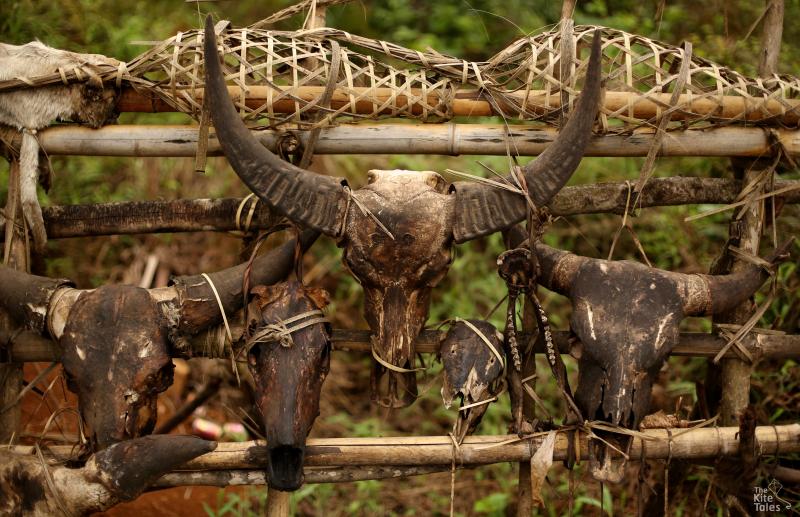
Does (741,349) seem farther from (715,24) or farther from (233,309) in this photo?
(715,24)

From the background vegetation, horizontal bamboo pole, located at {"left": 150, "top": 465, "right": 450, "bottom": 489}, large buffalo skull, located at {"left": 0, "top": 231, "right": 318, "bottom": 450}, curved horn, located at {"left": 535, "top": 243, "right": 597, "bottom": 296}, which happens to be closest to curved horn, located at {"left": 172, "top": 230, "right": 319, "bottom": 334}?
large buffalo skull, located at {"left": 0, "top": 231, "right": 318, "bottom": 450}

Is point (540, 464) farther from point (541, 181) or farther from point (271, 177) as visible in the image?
Answer: point (271, 177)

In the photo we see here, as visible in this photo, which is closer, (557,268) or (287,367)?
(287,367)

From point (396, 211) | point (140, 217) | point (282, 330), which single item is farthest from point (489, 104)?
point (140, 217)

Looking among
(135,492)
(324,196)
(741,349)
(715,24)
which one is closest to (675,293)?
(741,349)

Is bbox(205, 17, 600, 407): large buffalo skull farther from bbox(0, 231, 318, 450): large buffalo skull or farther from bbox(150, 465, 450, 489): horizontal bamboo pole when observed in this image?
bbox(150, 465, 450, 489): horizontal bamboo pole

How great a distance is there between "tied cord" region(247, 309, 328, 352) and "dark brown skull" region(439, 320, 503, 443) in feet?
1.48

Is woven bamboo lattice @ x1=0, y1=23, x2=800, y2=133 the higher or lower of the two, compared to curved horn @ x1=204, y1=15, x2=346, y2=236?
higher

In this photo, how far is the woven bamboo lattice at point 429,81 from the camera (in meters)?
2.83

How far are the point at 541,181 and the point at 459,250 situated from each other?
6.79 ft

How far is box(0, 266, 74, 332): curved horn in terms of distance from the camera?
9.04 ft

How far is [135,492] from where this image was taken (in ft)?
8.35

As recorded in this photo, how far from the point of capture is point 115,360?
2.65m

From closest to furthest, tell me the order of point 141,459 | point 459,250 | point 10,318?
point 141,459, point 10,318, point 459,250
